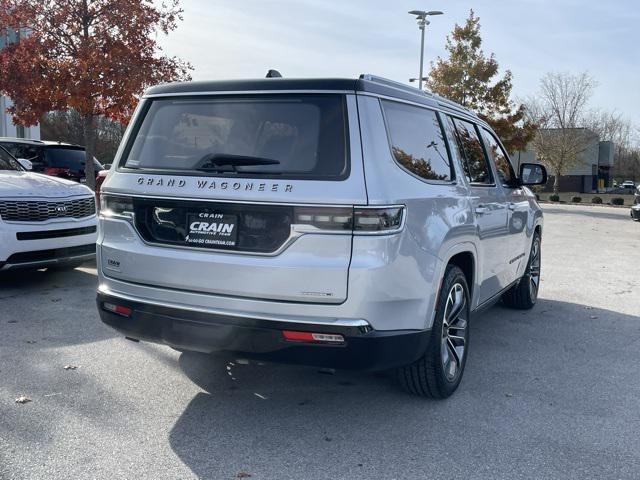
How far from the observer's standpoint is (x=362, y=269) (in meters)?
3.13

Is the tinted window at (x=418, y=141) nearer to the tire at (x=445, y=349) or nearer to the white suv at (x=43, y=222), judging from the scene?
the tire at (x=445, y=349)

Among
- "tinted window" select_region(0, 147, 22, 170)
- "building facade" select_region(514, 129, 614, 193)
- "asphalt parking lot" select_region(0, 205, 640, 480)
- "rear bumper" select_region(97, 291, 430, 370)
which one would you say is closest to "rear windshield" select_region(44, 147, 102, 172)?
"tinted window" select_region(0, 147, 22, 170)

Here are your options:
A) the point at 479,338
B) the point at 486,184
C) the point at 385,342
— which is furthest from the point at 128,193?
the point at 479,338

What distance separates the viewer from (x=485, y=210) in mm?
4727

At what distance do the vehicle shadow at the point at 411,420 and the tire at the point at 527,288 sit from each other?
1.47m

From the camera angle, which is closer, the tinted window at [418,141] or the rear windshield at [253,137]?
the rear windshield at [253,137]

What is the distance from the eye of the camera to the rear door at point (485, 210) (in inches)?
181

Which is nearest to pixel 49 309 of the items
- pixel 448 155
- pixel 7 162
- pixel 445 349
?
pixel 7 162

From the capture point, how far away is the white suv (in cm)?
670

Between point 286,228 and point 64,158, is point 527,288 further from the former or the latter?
point 64,158

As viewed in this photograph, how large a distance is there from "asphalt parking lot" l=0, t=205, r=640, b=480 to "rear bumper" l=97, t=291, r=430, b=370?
483 millimetres

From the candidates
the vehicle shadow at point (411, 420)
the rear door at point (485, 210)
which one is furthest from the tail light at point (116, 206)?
the rear door at point (485, 210)

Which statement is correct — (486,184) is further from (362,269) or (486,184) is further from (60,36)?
(60,36)

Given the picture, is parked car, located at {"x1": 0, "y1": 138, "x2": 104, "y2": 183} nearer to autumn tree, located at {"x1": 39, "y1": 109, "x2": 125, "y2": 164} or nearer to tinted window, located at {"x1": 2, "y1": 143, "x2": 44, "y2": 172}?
tinted window, located at {"x1": 2, "y1": 143, "x2": 44, "y2": 172}
